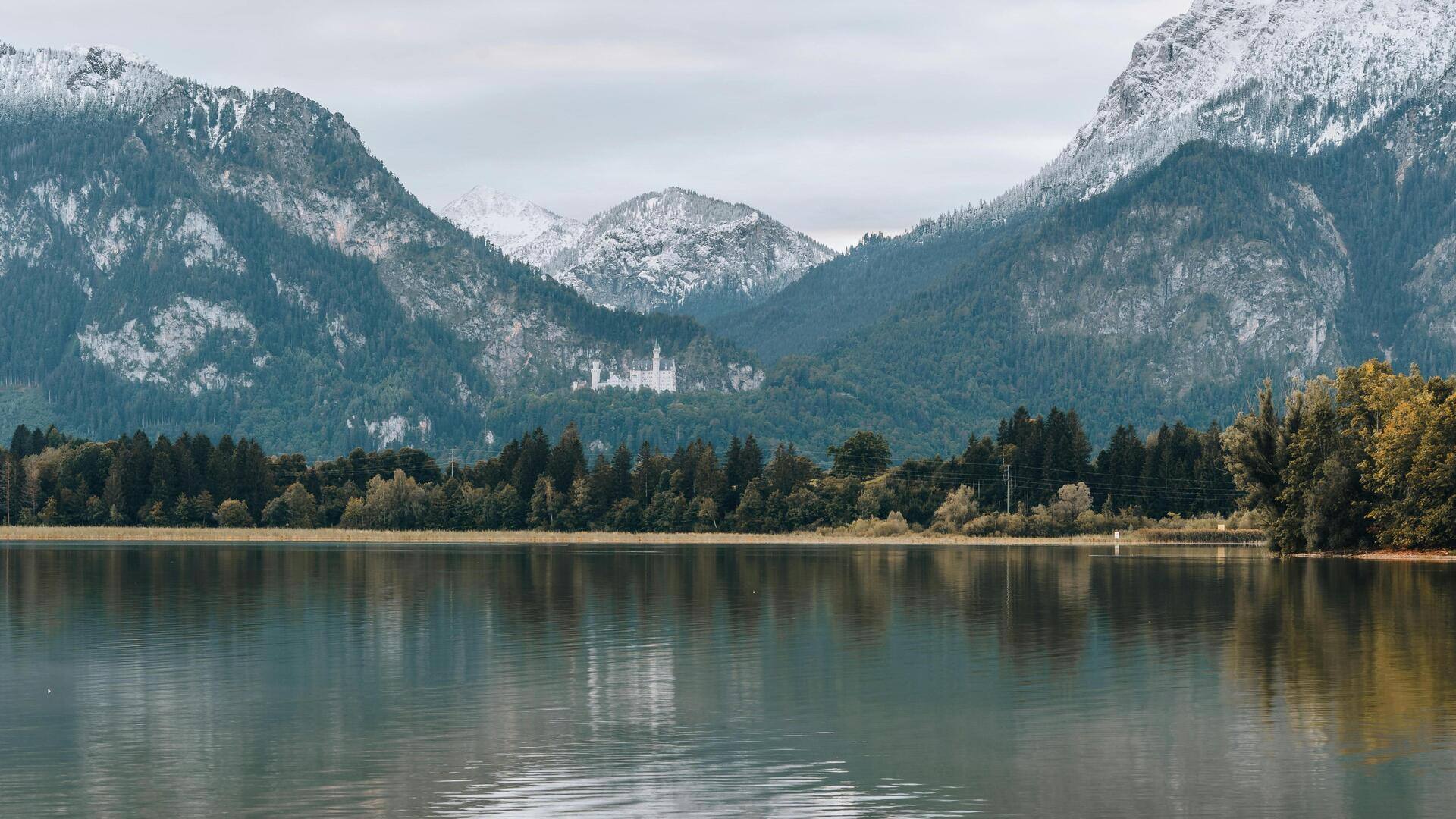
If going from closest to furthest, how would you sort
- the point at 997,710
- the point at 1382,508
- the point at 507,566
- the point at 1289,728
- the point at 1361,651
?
1. the point at 1289,728
2. the point at 997,710
3. the point at 1361,651
4. the point at 507,566
5. the point at 1382,508

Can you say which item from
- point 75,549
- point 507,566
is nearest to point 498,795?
point 507,566

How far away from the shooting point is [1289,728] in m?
44.1

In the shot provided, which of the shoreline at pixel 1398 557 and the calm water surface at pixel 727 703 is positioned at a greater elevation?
the calm water surface at pixel 727 703

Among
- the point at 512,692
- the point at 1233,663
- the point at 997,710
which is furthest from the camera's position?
the point at 1233,663

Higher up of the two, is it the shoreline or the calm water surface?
the calm water surface

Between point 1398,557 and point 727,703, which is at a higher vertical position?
point 727,703

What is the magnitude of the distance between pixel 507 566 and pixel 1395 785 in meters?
111

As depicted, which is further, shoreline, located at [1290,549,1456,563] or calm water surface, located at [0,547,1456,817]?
shoreline, located at [1290,549,1456,563]

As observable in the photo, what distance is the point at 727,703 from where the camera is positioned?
49.4 m

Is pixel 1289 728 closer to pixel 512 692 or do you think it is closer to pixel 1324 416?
pixel 512 692

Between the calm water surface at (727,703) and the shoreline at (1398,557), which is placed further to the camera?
the shoreline at (1398,557)

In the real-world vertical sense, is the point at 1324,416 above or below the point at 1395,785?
above

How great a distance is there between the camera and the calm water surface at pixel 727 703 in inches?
1406

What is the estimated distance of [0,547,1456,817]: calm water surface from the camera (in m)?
35.7
